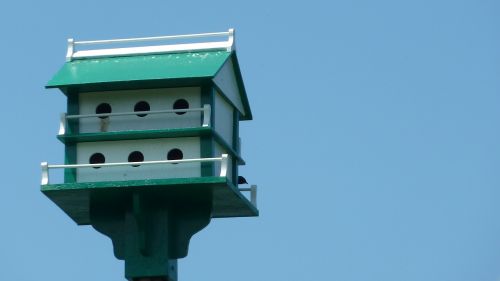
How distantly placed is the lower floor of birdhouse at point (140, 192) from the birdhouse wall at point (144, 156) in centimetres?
17

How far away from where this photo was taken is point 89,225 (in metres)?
27.5

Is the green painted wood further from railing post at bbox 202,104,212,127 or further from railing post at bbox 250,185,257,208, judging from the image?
railing post at bbox 250,185,257,208

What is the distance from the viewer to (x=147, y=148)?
26.6 m

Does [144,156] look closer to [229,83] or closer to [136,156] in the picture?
[136,156]

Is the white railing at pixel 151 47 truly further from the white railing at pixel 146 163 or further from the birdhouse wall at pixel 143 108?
the white railing at pixel 146 163

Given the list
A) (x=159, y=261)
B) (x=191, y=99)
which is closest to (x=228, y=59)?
(x=191, y=99)

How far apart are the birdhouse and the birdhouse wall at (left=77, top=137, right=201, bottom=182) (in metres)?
0.01

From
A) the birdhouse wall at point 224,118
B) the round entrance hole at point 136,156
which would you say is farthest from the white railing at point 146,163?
the birdhouse wall at point 224,118

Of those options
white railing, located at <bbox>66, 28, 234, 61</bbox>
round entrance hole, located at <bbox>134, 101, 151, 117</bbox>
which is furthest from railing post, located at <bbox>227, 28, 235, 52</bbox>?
round entrance hole, located at <bbox>134, 101, 151, 117</bbox>

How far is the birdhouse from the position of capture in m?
26.4

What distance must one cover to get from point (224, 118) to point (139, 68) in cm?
131

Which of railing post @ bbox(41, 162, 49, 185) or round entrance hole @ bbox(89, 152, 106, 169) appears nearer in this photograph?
railing post @ bbox(41, 162, 49, 185)

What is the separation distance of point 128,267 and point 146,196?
0.89m

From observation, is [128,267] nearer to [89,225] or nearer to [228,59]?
[89,225]
